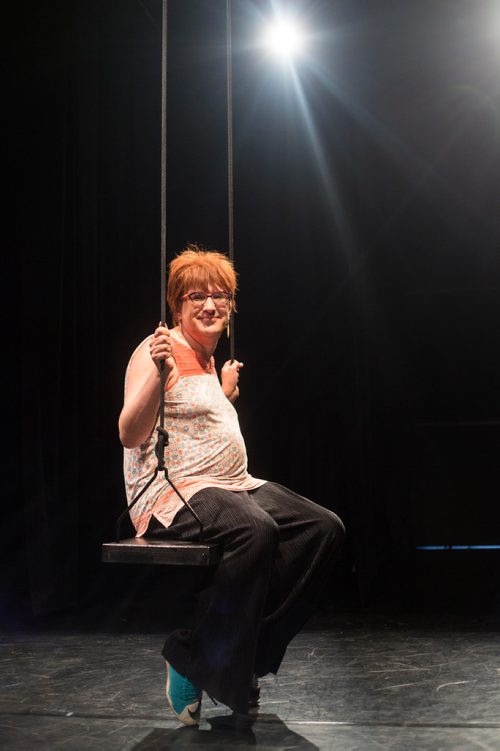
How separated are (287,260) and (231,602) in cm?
287

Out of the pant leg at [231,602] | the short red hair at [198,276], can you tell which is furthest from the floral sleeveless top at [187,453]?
the short red hair at [198,276]

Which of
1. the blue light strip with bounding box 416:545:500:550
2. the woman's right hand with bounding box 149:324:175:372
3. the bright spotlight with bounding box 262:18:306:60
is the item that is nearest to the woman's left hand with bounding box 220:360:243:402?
the woman's right hand with bounding box 149:324:175:372

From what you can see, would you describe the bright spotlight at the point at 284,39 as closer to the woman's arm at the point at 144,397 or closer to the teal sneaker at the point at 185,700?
the woman's arm at the point at 144,397

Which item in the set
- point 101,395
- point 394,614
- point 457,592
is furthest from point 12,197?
point 457,592

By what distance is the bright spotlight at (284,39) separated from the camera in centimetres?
467

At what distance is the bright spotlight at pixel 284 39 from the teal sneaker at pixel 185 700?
11.8 ft

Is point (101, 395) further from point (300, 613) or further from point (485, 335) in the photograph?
point (485, 335)

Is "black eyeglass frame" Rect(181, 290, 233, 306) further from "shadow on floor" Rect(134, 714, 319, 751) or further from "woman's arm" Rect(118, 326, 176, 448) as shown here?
"shadow on floor" Rect(134, 714, 319, 751)

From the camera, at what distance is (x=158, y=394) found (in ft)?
7.37

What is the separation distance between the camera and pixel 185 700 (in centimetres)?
221

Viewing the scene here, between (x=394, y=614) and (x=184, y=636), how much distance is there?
181cm

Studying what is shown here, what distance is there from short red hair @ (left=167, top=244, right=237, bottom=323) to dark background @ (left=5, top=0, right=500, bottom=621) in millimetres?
1848

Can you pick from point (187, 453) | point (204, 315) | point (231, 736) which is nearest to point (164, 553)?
point (187, 453)

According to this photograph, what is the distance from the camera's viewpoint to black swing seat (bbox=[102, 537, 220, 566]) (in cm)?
205
